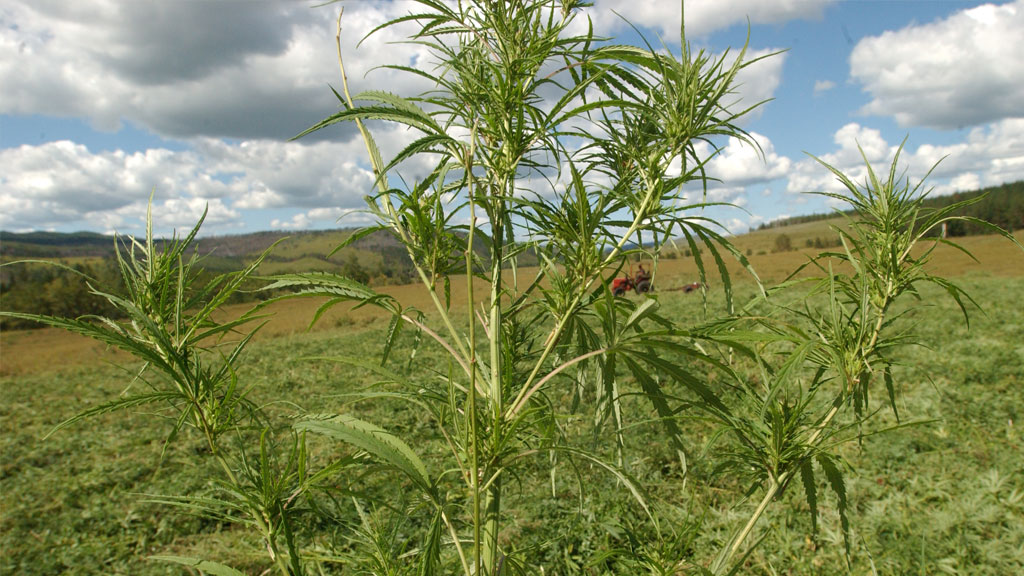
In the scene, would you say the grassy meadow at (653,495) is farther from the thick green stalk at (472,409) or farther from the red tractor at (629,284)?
the red tractor at (629,284)

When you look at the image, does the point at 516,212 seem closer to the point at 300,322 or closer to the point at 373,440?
the point at 373,440

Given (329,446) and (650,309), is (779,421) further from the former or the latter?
(329,446)

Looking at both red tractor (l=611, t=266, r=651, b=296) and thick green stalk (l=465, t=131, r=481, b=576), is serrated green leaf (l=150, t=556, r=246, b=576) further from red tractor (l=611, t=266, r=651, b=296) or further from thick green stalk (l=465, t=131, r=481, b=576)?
red tractor (l=611, t=266, r=651, b=296)

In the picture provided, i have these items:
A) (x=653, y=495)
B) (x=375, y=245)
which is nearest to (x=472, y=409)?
(x=653, y=495)

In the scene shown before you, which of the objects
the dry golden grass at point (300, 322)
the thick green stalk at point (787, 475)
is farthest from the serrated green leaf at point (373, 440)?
the dry golden grass at point (300, 322)

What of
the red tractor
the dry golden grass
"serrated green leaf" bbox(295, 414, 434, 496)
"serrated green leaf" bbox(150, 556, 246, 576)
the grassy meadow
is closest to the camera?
"serrated green leaf" bbox(295, 414, 434, 496)

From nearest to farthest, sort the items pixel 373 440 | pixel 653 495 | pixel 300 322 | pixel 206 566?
pixel 373 440, pixel 206 566, pixel 653 495, pixel 300 322

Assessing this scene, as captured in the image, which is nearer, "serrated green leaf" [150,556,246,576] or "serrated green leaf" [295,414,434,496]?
"serrated green leaf" [295,414,434,496]

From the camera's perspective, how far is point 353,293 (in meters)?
0.92

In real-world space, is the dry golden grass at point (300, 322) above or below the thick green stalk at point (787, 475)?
below

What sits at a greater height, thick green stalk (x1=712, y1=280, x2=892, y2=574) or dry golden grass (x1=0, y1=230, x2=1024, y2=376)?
thick green stalk (x1=712, y1=280, x2=892, y2=574)

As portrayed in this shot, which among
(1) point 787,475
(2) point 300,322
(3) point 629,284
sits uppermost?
(3) point 629,284

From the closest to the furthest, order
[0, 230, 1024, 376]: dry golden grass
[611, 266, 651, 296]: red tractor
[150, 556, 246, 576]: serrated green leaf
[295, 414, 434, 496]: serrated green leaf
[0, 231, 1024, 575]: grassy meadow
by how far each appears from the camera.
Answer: [295, 414, 434, 496]: serrated green leaf → [150, 556, 246, 576]: serrated green leaf → [611, 266, 651, 296]: red tractor → [0, 231, 1024, 575]: grassy meadow → [0, 230, 1024, 376]: dry golden grass

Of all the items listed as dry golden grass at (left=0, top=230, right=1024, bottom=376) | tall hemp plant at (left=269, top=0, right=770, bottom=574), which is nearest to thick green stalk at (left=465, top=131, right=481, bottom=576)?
tall hemp plant at (left=269, top=0, right=770, bottom=574)
